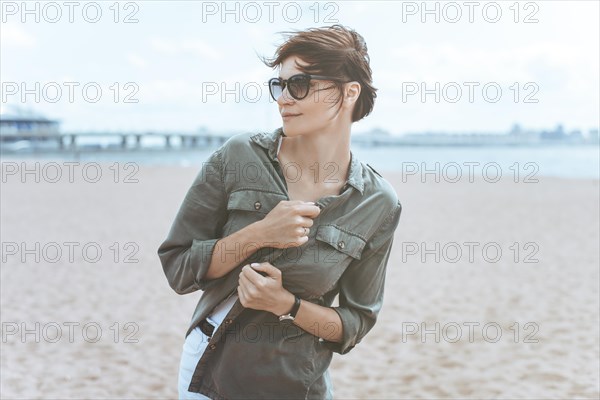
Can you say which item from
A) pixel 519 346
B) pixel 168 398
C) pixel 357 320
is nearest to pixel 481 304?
pixel 519 346

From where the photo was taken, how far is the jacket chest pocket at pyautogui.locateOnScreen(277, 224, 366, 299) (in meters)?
1.42

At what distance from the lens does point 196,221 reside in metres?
1.50

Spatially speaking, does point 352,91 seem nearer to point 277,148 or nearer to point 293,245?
point 277,148

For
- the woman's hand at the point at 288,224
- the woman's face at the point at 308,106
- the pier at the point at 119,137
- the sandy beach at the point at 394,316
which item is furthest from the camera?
the pier at the point at 119,137

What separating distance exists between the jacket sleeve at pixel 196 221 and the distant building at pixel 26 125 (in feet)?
221

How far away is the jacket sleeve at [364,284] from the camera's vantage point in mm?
1512

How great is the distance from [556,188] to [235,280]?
25215mm

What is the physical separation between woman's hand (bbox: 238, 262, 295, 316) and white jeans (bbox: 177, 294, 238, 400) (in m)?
0.10

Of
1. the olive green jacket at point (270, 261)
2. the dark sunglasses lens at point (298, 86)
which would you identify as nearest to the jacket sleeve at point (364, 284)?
the olive green jacket at point (270, 261)

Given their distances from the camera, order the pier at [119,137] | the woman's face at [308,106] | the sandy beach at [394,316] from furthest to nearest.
→ the pier at [119,137] < the sandy beach at [394,316] < the woman's face at [308,106]

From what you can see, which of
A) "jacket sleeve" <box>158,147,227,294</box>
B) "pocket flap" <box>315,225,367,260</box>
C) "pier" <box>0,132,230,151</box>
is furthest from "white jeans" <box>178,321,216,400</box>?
"pier" <box>0,132,230,151</box>

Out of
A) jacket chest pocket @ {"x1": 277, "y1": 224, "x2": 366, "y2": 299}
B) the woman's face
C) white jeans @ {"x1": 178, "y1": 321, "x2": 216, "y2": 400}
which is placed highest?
the woman's face

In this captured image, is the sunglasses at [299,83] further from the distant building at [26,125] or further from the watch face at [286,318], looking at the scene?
the distant building at [26,125]

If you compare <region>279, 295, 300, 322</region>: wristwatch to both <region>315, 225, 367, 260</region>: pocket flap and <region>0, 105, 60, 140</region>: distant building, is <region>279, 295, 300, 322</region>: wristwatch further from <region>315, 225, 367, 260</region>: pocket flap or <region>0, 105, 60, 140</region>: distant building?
<region>0, 105, 60, 140</region>: distant building
